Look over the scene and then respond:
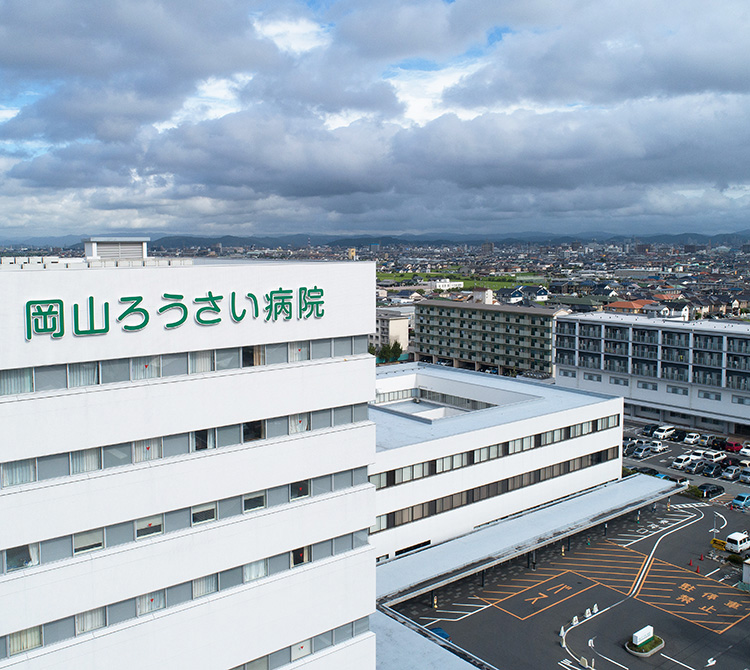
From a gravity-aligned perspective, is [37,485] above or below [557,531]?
above

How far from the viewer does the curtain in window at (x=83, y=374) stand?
1405 cm

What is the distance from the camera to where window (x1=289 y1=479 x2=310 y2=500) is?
690 inches

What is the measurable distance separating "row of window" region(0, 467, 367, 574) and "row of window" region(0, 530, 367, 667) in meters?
1.40

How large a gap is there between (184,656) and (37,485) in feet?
18.5

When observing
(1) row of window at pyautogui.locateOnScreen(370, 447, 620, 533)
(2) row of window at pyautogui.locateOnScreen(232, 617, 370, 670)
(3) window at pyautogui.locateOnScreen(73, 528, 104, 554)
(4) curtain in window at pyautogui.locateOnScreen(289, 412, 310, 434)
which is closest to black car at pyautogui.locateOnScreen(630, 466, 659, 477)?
(1) row of window at pyautogui.locateOnScreen(370, 447, 620, 533)

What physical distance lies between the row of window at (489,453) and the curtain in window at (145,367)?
15.2 m

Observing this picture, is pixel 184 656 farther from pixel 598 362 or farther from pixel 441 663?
pixel 598 362

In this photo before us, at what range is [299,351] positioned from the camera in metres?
17.5

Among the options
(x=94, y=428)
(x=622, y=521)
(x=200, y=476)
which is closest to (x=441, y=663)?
(x=200, y=476)

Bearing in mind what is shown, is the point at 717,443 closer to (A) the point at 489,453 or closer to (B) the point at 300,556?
(A) the point at 489,453

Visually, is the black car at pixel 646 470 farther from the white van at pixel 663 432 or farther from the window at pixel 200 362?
the window at pixel 200 362

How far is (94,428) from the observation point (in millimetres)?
14242

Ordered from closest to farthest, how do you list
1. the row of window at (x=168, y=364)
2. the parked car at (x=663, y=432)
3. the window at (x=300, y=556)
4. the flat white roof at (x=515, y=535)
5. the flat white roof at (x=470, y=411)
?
the row of window at (x=168, y=364) < the window at (x=300, y=556) < the flat white roof at (x=515, y=535) < the flat white roof at (x=470, y=411) < the parked car at (x=663, y=432)

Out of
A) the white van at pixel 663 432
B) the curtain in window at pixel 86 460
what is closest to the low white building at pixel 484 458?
the curtain in window at pixel 86 460
